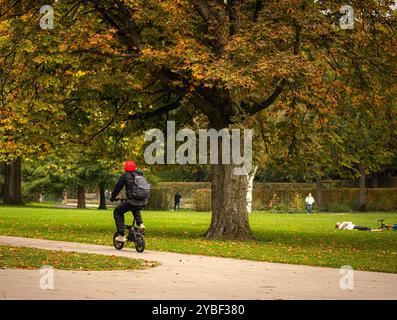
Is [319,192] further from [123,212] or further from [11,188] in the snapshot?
[123,212]

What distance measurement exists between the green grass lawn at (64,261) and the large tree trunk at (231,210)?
862cm

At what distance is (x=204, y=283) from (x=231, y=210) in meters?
13.1

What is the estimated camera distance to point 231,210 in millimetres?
26406

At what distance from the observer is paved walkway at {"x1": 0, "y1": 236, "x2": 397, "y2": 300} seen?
11.8 metres

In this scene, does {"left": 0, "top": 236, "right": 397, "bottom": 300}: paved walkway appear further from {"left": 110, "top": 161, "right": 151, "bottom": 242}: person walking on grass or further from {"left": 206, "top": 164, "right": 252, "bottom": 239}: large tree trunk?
{"left": 206, "top": 164, "right": 252, "bottom": 239}: large tree trunk

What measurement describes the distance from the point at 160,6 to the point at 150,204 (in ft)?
145

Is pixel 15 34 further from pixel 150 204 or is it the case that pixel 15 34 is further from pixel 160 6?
pixel 150 204

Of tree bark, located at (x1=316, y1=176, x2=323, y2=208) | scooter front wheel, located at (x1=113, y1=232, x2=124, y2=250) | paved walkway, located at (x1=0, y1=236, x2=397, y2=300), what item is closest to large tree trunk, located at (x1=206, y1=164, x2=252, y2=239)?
scooter front wheel, located at (x1=113, y1=232, x2=124, y2=250)

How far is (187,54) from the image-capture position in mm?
23953

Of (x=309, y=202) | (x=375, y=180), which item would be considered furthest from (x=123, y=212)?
(x=375, y=180)

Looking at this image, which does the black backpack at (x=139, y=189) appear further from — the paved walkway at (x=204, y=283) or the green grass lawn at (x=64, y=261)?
the paved walkway at (x=204, y=283)

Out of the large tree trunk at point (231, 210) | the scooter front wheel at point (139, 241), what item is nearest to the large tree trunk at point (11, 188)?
the large tree trunk at point (231, 210)

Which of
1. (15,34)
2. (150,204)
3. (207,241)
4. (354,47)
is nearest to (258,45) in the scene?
(354,47)

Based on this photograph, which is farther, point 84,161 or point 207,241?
point 84,161
